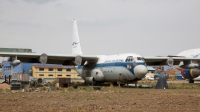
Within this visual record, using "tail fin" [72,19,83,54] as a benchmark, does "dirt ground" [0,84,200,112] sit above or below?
below

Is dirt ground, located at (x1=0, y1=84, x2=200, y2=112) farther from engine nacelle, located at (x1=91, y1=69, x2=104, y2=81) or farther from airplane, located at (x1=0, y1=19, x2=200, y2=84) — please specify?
engine nacelle, located at (x1=91, y1=69, x2=104, y2=81)

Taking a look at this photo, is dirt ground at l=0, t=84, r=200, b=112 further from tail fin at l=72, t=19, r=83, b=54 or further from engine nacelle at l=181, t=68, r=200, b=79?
tail fin at l=72, t=19, r=83, b=54

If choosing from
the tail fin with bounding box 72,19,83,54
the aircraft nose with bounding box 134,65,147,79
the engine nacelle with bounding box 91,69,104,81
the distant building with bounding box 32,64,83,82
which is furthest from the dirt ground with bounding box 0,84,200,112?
the distant building with bounding box 32,64,83,82

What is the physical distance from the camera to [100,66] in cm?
3566

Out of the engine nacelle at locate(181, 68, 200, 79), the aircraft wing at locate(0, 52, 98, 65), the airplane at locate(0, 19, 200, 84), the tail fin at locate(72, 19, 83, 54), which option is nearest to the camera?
the airplane at locate(0, 19, 200, 84)

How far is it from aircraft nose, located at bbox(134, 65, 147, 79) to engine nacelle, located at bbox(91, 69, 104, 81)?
614 centimetres

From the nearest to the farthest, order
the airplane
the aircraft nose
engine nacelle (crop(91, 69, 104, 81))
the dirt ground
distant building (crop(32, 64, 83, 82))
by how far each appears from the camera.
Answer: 1. the dirt ground
2. the aircraft nose
3. the airplane
4. engine nacelle (crop(91, 69, 104, 81))
5. distant building (crop(32, 64, 83, 82))

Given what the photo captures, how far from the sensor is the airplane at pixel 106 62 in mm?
30394

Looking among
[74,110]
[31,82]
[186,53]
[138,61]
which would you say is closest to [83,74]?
[31,82]

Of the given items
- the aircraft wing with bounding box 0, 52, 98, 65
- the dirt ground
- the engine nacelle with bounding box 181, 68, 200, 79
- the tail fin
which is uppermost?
the tail fin

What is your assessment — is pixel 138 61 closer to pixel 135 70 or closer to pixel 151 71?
pixel 135 70

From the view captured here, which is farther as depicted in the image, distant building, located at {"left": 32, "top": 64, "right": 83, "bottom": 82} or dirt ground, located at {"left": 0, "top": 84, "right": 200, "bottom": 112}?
distant building, located at {"left": 32, "top": 64, "right": 83, "bottom": 82}

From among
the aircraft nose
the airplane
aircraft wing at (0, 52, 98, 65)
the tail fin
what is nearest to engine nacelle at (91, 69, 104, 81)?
the airplane

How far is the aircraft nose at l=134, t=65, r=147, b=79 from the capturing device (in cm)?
2911
